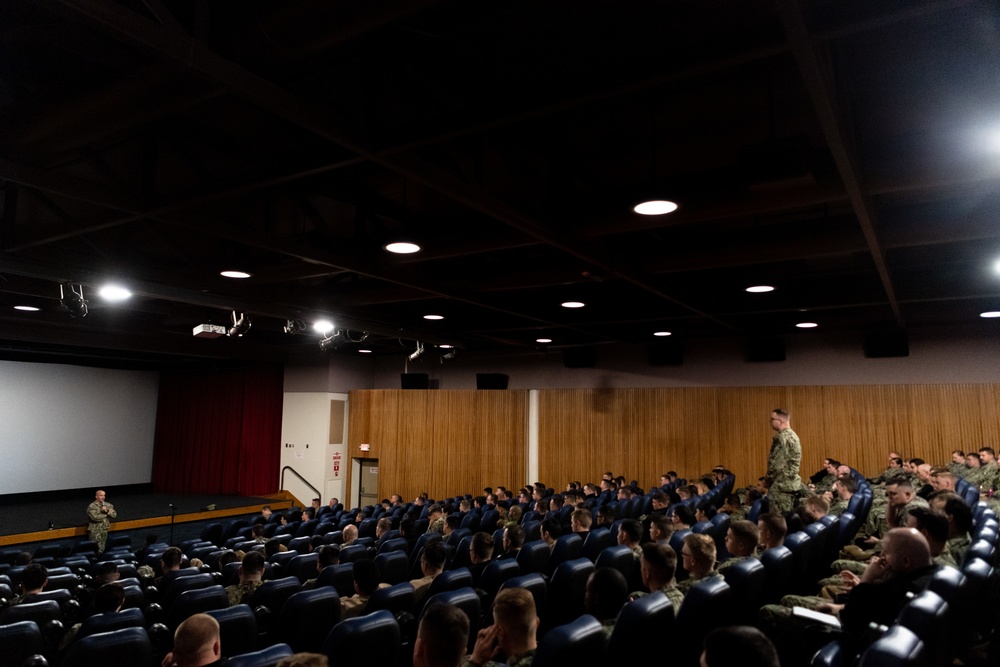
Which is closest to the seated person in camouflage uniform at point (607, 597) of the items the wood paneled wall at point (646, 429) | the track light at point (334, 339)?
the track light at point (334, 339)

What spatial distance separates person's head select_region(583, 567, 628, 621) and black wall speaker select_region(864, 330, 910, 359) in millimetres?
10000

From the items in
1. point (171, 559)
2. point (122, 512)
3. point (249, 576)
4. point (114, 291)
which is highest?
point (114, 291)

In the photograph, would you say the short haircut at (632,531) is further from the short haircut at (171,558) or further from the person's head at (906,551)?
the short haircut at (171,558)

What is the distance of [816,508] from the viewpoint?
5.60 metres

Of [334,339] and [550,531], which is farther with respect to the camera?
[334,339]

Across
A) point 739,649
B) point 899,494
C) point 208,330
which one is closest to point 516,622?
point 739,649

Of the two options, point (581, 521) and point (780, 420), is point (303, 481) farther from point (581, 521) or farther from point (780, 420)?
point (780, 420)

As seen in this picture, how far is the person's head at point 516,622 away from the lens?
254 centimetres

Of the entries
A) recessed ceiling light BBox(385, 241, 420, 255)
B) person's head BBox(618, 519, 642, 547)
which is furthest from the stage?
person's head BBox(618, 519, 642, 547)

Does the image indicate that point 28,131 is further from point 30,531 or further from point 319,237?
point 30,531

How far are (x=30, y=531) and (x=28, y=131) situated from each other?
468 inches

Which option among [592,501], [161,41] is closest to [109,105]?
[161,41]

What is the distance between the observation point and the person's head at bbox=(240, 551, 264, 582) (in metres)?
4.76

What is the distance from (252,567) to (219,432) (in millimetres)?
15482
